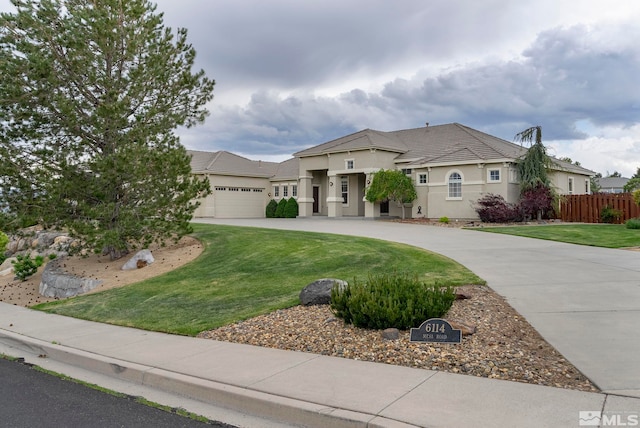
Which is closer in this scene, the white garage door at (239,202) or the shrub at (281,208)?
the shrub at (281,208)

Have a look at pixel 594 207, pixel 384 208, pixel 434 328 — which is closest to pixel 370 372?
pixel 434 328

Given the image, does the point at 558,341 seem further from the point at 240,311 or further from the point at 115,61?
the point at 115,61

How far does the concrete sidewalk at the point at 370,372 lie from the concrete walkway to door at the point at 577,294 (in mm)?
26

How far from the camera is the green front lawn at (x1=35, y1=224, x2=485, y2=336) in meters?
9.19

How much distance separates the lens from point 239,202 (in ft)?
135

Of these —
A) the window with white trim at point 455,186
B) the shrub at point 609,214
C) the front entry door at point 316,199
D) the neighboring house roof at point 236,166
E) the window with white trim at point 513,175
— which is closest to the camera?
the shrub at point 609,214

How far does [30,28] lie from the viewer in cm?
1402

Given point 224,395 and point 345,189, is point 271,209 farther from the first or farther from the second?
point 224,395

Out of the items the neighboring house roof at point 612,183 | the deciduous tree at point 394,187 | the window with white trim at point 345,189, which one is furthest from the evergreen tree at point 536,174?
the neighboring house roof at point 612,183

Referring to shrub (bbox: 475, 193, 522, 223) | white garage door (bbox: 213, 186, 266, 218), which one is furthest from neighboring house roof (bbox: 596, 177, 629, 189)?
shrub (bbox: 475, 193, 522, 223)

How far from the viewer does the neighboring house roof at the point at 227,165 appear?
3969 centimetres

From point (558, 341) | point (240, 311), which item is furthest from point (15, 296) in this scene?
point (558, 341)

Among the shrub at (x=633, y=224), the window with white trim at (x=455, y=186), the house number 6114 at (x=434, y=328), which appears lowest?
the house number 6114 at (x=434, y=328)

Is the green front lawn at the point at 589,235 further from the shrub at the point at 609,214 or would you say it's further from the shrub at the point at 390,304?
the shrub at the point at 390,304
